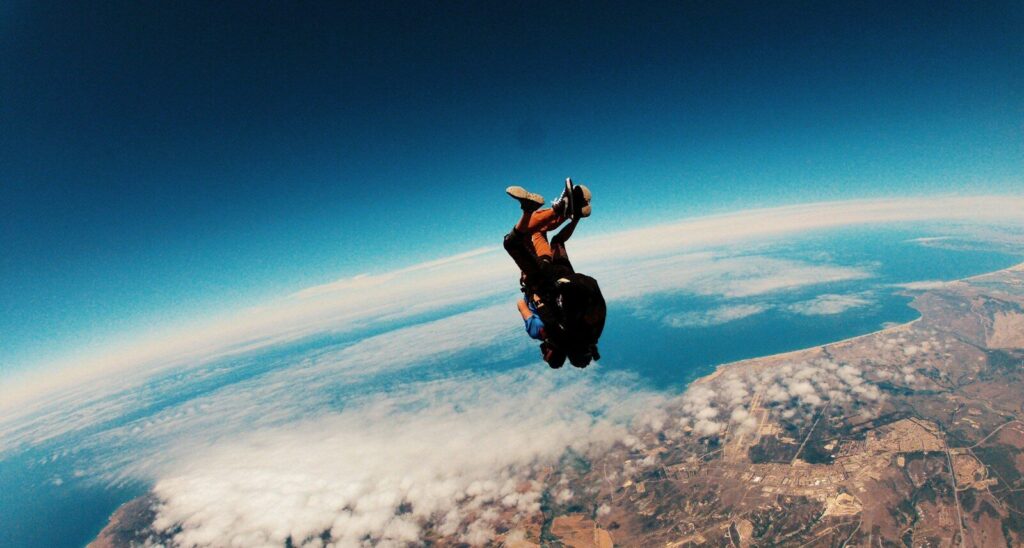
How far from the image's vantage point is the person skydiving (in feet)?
11.9

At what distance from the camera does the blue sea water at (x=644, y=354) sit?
195 feet

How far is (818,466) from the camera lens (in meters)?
36.5

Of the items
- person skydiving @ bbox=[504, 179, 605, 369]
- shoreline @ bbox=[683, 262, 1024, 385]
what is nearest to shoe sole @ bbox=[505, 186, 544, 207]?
person skydiving @ bbox=[504, 179, 605, 369]

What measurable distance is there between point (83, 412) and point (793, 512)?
211 m

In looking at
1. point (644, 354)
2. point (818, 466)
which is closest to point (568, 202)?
point (818, 466)

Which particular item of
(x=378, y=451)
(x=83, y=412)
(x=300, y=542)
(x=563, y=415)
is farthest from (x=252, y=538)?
(x=83, y=412)

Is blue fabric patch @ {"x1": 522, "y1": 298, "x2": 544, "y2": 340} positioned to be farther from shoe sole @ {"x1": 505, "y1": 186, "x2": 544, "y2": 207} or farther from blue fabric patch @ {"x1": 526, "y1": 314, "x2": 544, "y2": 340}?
shoe sole @ {"x1": 505, "y1": 186, "x2": 544, "y2": 207}


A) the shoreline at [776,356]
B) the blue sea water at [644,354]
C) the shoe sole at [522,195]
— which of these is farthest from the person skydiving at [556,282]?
the blue sea water at [644,354]

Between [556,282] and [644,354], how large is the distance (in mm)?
92944

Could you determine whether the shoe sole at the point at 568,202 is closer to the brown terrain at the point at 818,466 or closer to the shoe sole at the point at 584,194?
the shoe sole at the point at 584,194

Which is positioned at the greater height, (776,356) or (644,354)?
(644,354)

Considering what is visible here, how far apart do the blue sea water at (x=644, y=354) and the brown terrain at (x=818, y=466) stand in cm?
1364

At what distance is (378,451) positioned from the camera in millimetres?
52969

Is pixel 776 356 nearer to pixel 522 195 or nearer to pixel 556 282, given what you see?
pixel 556 282
